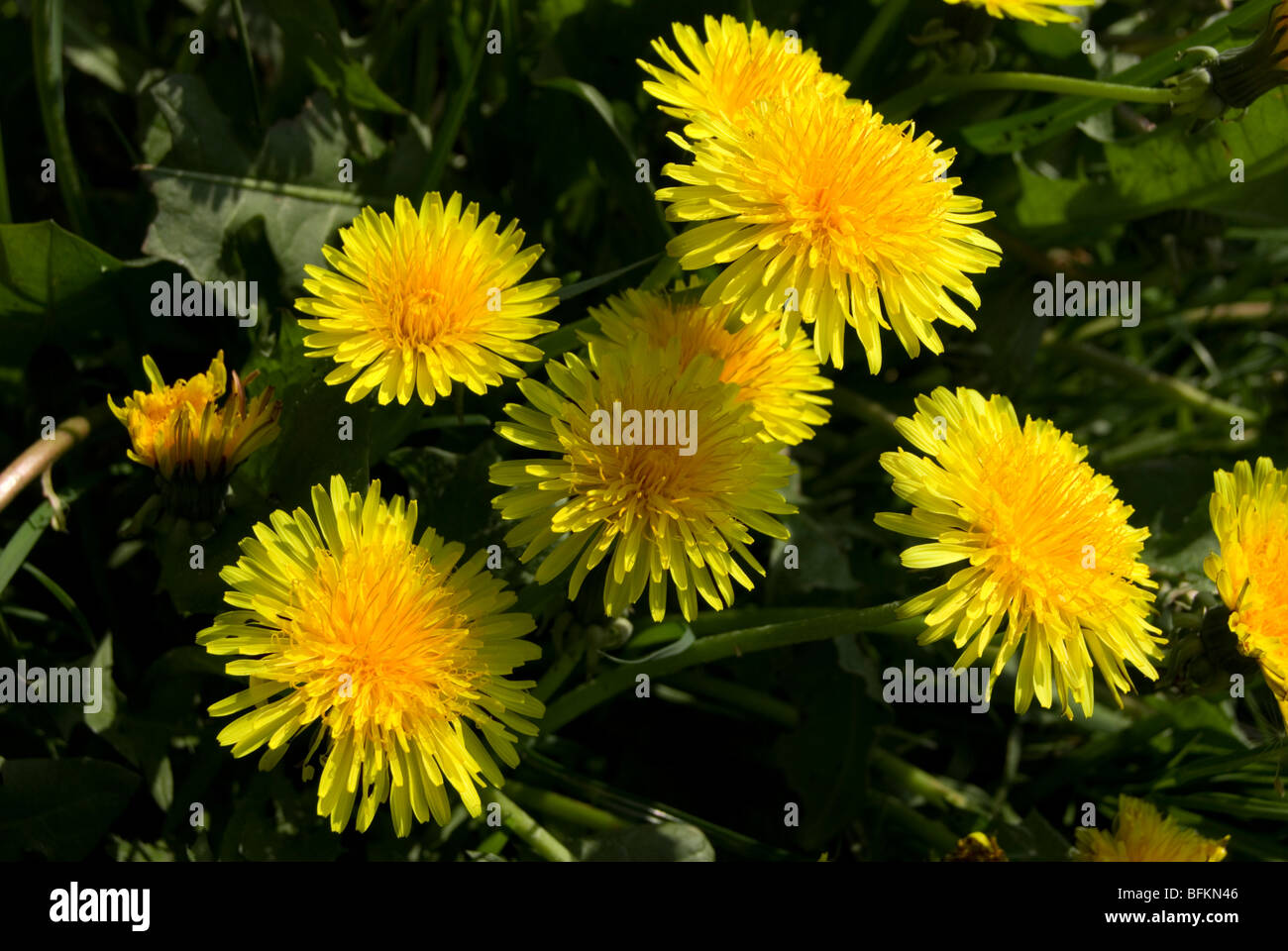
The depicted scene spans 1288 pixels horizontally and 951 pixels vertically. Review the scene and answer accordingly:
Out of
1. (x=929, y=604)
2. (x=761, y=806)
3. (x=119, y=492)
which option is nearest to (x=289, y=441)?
(x=119, y=492)

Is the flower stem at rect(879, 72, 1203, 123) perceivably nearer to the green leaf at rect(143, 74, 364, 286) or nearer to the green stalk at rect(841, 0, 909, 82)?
the green stalk at rect(841, 0, 909, 82)

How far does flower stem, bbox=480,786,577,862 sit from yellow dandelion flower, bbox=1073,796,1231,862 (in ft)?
2.86

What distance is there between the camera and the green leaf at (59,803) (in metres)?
1.60

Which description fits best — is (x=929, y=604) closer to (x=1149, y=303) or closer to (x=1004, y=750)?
(x=1004, y=750)

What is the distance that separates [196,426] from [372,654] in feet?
1.44

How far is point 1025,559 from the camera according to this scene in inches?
57.8

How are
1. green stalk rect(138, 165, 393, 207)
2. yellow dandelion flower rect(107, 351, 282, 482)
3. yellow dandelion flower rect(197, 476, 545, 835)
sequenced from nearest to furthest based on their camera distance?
yellow dandelion flower rect(197, 476, 545, 835), yellow dandelion flower rect(107, 351, 282, 482), green stalk rect(138, 165, 393, 207)

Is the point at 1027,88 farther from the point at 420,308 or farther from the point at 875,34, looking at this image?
the point at 420,308

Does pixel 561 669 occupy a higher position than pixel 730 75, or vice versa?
pixel 730 75

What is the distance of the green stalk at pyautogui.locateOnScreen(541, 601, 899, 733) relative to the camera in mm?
1568

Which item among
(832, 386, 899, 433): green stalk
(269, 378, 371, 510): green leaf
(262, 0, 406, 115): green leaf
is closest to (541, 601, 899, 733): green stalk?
(269, 378, 371, 510): green leaf

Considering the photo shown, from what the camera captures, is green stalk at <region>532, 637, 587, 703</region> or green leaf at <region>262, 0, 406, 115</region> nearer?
green stalk at <region>532, 637, 587, 703</region>

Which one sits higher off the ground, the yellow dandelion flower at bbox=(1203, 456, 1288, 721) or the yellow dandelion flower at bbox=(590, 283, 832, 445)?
the yellow dandelion flower at bbox=(590, 283, 832, 445)

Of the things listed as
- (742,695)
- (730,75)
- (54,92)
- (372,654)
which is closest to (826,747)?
(742,695)
